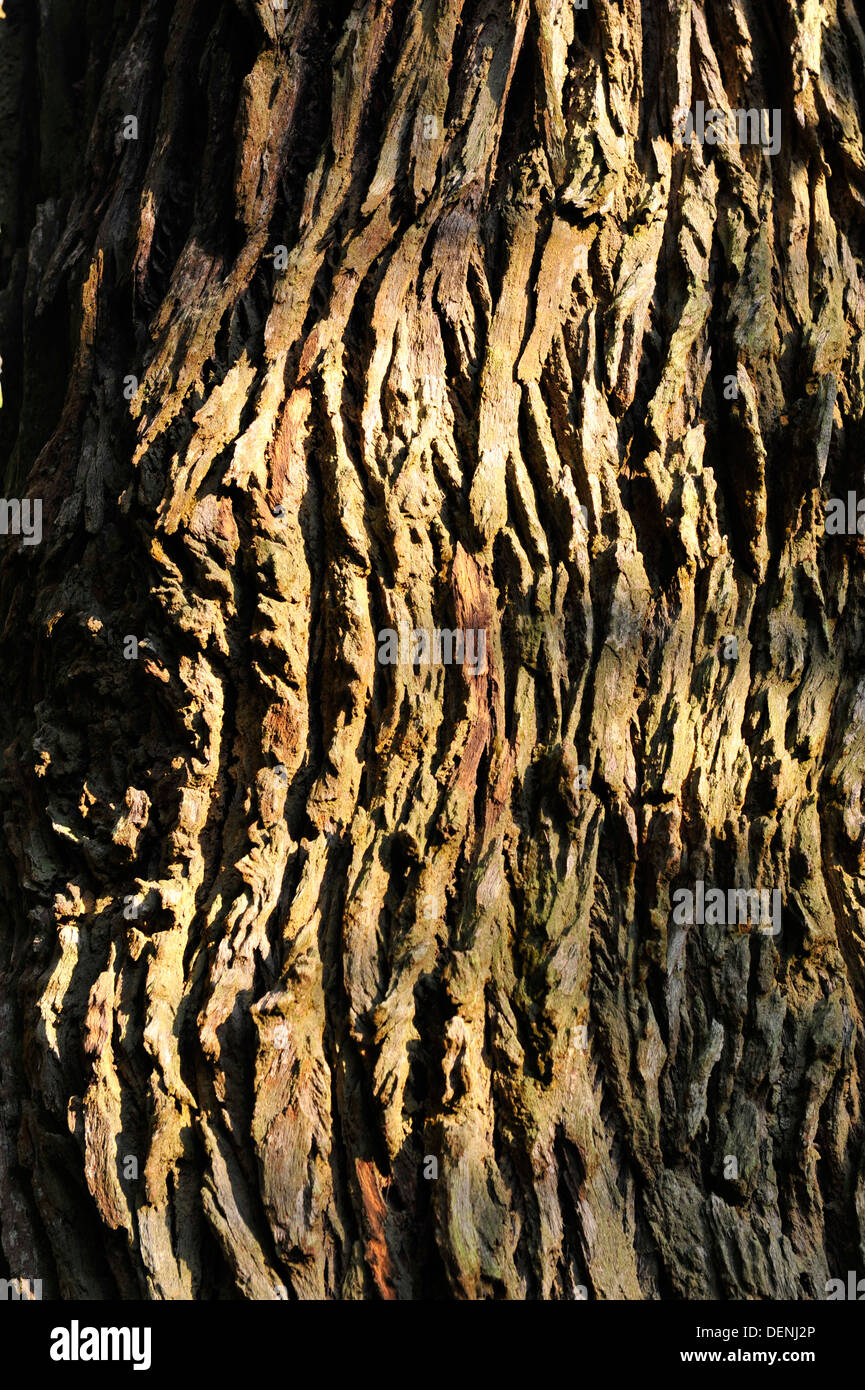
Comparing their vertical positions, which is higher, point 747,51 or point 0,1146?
point 747,51

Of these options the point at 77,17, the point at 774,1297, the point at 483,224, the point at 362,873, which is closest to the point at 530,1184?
the point at 774,1297

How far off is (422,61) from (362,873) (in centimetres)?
227

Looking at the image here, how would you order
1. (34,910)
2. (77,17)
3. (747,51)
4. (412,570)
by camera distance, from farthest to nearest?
(77,17) < (747,51) < (34,910) < (412,570)

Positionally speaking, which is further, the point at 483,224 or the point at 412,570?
the point at 483,224

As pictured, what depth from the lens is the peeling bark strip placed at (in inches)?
98.8


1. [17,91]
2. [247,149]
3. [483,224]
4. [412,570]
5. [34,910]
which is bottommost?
[34,910]

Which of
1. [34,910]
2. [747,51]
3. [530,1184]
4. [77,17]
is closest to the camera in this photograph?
[530,1184]

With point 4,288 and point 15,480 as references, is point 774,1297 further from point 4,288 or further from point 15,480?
point 4,288

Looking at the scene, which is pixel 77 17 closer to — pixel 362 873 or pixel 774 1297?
pixel 362 873

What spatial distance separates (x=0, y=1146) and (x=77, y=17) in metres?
3.94

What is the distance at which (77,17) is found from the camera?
4082 mm

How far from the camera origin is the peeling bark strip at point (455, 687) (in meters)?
2.51

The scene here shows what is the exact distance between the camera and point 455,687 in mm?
2742

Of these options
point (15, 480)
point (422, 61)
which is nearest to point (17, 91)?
point (15, 480)
